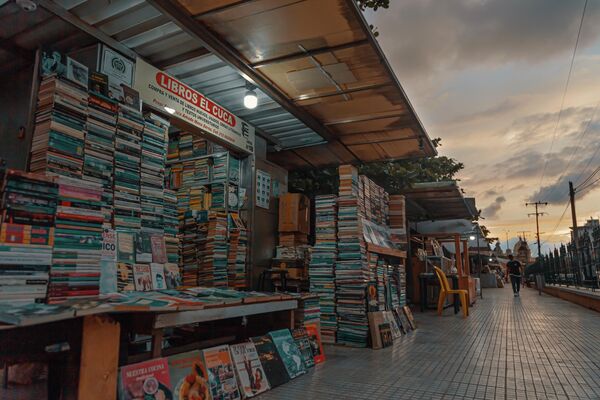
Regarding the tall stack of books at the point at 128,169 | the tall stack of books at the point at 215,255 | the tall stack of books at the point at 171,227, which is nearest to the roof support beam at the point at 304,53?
the tall stack of books at the point at 128,169

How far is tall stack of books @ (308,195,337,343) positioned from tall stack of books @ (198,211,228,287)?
132cm

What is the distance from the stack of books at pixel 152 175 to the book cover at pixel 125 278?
56 centimetres

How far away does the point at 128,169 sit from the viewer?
165 inches

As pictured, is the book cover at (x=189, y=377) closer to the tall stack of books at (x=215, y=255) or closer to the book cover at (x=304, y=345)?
the book cover at (x=304, y=345)

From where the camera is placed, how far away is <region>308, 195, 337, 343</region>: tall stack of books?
235 inches

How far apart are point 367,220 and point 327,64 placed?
3003 millimetres

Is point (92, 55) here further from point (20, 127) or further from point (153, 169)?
point (153, 169)

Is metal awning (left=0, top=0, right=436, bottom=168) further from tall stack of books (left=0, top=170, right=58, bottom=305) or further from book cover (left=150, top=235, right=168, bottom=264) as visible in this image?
book cover (left=150, top=235, right=168, bottom=264)

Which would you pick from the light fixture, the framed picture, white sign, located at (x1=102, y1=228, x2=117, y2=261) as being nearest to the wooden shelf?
the light fixture

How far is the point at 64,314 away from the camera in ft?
7.30

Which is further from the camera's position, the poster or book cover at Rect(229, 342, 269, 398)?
the poster

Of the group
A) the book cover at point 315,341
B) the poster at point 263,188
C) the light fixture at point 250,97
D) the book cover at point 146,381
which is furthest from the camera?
the poster at point 263,188

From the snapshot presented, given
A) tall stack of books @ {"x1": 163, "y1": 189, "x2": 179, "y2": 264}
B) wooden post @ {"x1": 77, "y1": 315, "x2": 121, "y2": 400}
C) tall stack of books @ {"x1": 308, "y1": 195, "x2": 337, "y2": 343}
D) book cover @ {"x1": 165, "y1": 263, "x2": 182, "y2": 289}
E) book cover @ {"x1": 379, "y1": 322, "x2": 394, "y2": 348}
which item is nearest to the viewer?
wooden post @ {"x1": 77, "y1": 315, "x2": 121, "y2": 400}

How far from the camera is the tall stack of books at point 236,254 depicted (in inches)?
251
